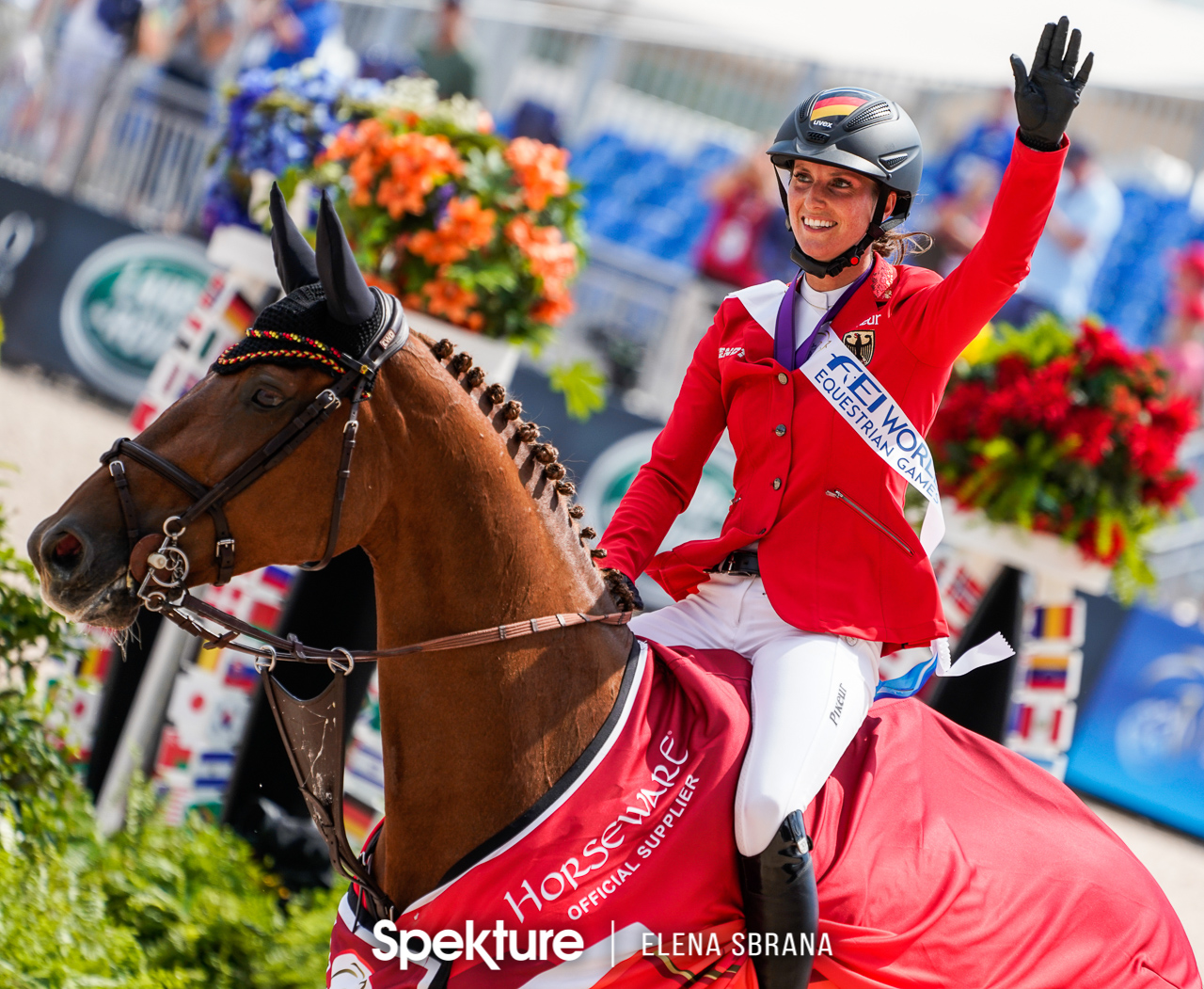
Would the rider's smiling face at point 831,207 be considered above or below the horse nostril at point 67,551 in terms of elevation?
above

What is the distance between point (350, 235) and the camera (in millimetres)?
4676

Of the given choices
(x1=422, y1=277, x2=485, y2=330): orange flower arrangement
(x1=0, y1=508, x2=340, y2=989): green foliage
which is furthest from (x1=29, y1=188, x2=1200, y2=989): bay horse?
(x1=422, y1=277, x2=485, y2=330): orange flower arrangement

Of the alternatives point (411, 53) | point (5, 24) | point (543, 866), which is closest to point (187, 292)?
point (411, 53)

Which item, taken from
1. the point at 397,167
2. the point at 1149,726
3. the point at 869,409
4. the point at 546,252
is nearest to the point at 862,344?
the point at 869,409

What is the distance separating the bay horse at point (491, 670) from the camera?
2289 mm

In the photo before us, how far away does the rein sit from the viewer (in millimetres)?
2242

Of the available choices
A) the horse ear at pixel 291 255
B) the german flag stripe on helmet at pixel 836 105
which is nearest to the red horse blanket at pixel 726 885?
the horse ear at pixel 291 255

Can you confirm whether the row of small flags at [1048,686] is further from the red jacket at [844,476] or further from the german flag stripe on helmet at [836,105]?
the german flag stripe on helmet at [836,105]

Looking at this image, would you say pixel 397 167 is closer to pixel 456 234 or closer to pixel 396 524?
pixel 456 234

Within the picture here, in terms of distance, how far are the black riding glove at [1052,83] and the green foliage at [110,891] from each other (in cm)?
300

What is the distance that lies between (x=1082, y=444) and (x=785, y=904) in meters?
2.85

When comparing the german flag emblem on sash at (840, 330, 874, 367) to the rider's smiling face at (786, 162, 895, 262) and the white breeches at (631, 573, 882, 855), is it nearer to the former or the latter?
the rider's smiling face at (786, 162, 895, 262)

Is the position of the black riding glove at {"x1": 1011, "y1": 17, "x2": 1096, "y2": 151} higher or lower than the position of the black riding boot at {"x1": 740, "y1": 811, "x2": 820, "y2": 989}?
higher

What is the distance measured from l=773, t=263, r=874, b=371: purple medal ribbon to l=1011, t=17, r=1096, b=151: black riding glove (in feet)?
1.99
